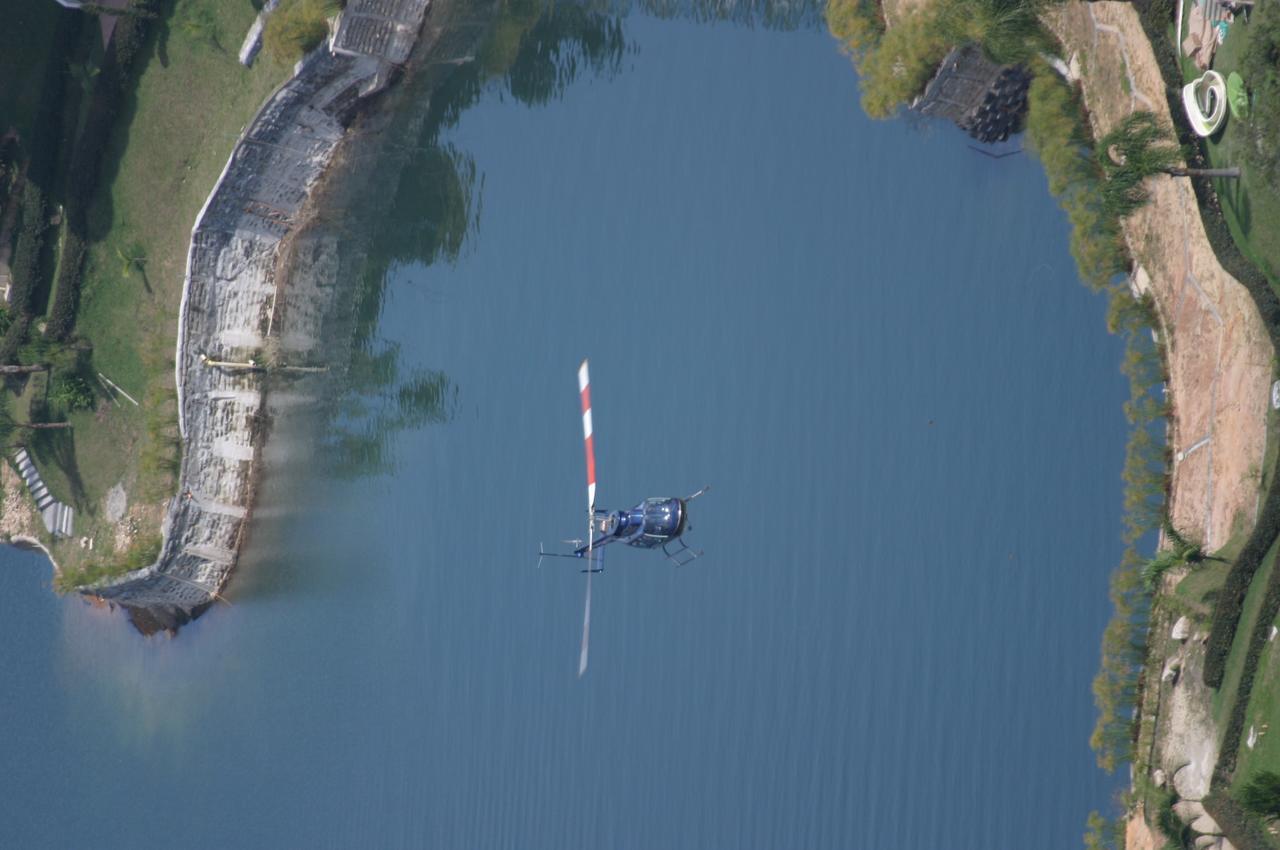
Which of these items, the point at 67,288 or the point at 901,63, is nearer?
the point at 901,63

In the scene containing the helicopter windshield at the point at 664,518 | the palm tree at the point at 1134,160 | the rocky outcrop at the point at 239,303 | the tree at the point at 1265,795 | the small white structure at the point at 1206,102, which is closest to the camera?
the tree at the point at 1265,795

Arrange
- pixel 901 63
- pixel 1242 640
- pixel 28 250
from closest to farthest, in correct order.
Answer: pixel 1242 640
pixel 901 63
pixel 28 250

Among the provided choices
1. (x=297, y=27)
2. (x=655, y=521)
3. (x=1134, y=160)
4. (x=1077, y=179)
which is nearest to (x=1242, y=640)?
(x=1134, y=160)

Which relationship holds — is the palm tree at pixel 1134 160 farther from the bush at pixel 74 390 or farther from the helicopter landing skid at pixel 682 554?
the bush at pixel 74 390

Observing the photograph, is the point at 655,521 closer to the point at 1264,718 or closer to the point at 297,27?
the point at 1264,718

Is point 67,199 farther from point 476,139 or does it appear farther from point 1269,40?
point 1269,40

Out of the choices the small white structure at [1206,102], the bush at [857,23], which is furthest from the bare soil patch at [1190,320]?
the bush at [857,23]
